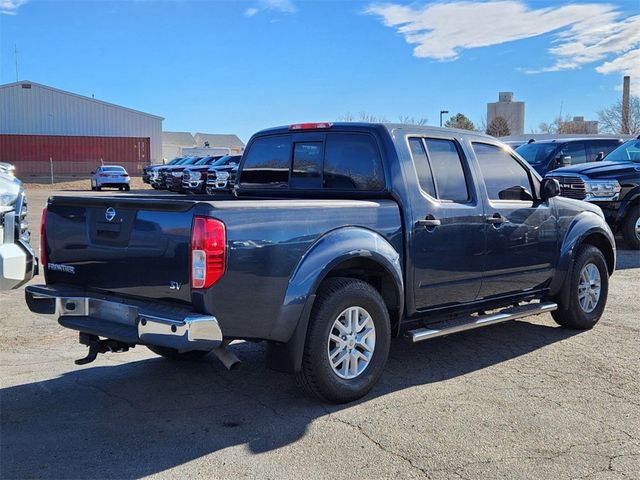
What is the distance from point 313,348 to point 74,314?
5.31 feet

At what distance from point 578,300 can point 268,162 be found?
137 inches

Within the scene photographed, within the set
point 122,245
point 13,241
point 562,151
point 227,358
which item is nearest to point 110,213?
point 122,245

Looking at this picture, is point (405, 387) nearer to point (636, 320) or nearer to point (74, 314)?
point (74, 314)

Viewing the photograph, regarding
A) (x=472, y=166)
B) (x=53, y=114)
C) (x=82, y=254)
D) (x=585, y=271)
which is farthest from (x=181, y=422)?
(x=53, y=114)

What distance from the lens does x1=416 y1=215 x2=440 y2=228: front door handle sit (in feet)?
16.0

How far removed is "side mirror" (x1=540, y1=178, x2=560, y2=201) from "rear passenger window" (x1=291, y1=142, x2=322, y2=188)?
2.26 m

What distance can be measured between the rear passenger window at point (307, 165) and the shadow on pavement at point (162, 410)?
1640 mm

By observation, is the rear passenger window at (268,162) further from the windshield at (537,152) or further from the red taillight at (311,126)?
the windshield at (537,152)

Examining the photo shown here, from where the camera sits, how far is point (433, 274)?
4.99 metres

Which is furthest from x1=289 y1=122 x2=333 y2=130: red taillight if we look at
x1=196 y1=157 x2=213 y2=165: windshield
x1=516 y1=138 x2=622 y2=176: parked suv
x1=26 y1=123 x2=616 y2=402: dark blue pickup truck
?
x1=196 y1=157 x2=213 y2=165: windshield

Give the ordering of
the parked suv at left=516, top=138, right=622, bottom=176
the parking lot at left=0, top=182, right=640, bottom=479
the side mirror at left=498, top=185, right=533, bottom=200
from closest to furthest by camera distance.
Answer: the parking lot at left=0, top=182, right=640, bottom=479 → the side mirror at left=498, top=185, right=533, bottom=200 → the parked suv at left=516, top=138, right=622, bottom=176

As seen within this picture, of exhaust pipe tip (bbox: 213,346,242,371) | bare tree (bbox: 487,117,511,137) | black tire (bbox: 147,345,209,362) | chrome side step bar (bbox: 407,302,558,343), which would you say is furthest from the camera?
bare tree (bbox: 487,117,511,137)

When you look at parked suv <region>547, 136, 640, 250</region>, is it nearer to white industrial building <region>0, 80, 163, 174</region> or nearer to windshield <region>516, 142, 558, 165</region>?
windshield <region>516, 142, 558, 165</region>

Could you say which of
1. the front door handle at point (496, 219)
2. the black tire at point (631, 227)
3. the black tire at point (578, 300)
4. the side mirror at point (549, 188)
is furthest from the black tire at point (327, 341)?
the black tire at point (631, 227)
